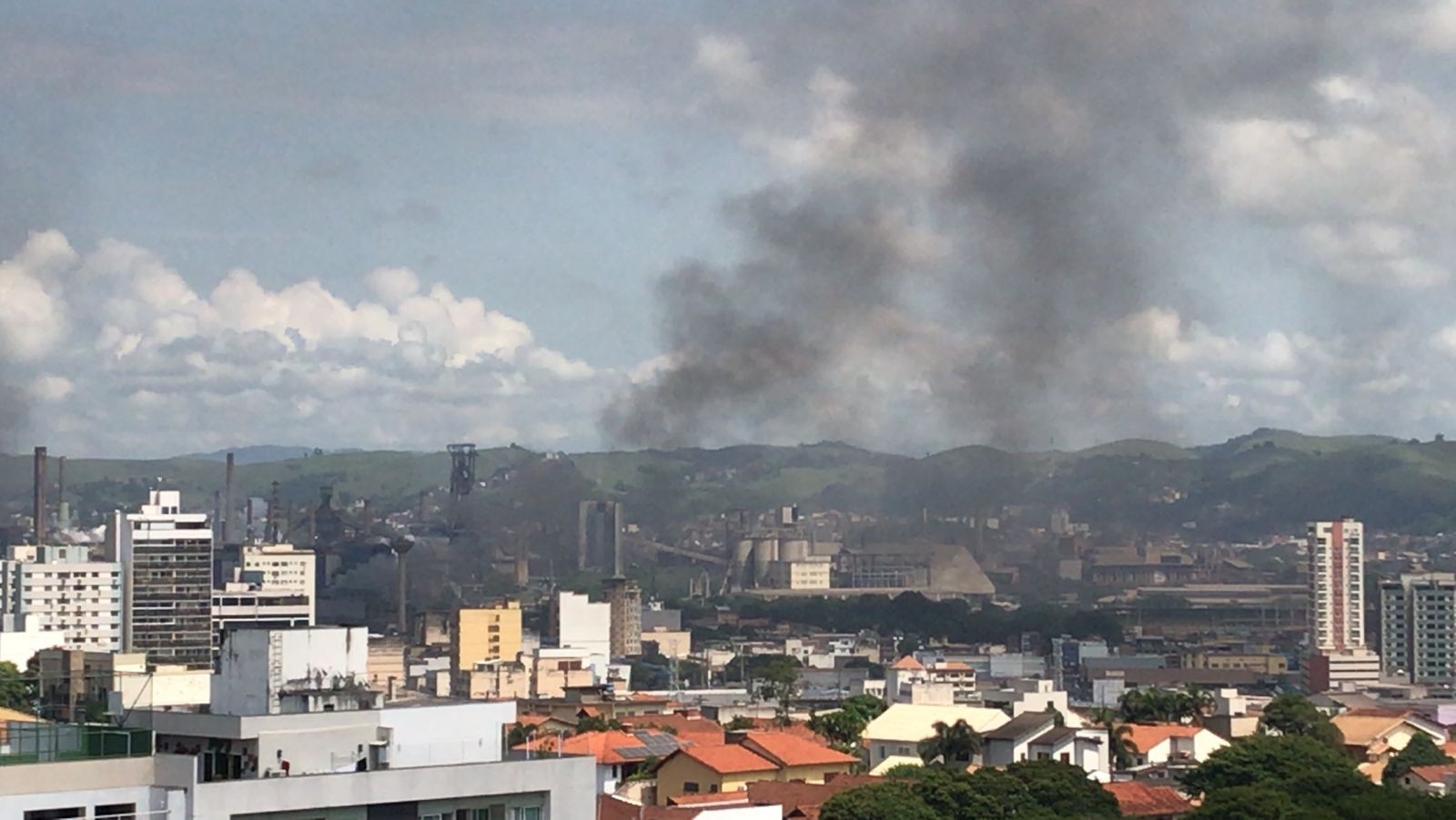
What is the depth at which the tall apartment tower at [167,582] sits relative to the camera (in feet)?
297

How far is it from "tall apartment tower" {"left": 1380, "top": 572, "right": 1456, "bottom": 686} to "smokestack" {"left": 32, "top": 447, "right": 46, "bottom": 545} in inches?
2323

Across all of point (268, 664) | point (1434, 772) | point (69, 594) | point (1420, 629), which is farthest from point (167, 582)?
point (268, 664)

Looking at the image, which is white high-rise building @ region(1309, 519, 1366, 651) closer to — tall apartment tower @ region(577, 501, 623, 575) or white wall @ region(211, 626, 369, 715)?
tall apartment tower @ region(577, 501, 623, 575)

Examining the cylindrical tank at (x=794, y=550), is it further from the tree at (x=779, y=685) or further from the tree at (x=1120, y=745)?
the tree at (x=1120, y=745)

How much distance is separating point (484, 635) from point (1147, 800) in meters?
64.8

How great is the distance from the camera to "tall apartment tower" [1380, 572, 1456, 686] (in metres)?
107

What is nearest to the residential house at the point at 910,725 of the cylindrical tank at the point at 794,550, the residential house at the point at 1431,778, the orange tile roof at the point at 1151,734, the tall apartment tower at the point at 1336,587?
the orange tile roof at the point at 1151,734

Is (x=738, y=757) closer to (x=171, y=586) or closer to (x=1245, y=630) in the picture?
(x=171, y=586)

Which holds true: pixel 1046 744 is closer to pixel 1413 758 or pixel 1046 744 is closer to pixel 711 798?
pixel 1413 758

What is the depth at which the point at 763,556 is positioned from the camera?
154000mm

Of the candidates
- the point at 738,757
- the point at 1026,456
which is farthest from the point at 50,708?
the point at 1026,456

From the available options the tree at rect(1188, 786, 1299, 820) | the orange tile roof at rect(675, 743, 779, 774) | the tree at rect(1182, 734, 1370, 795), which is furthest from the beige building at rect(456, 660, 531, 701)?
the tree at rect(1188, 786, 1299, 820)

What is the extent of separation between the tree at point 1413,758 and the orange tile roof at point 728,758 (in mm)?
9805

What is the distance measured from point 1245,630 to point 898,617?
17461 mm
